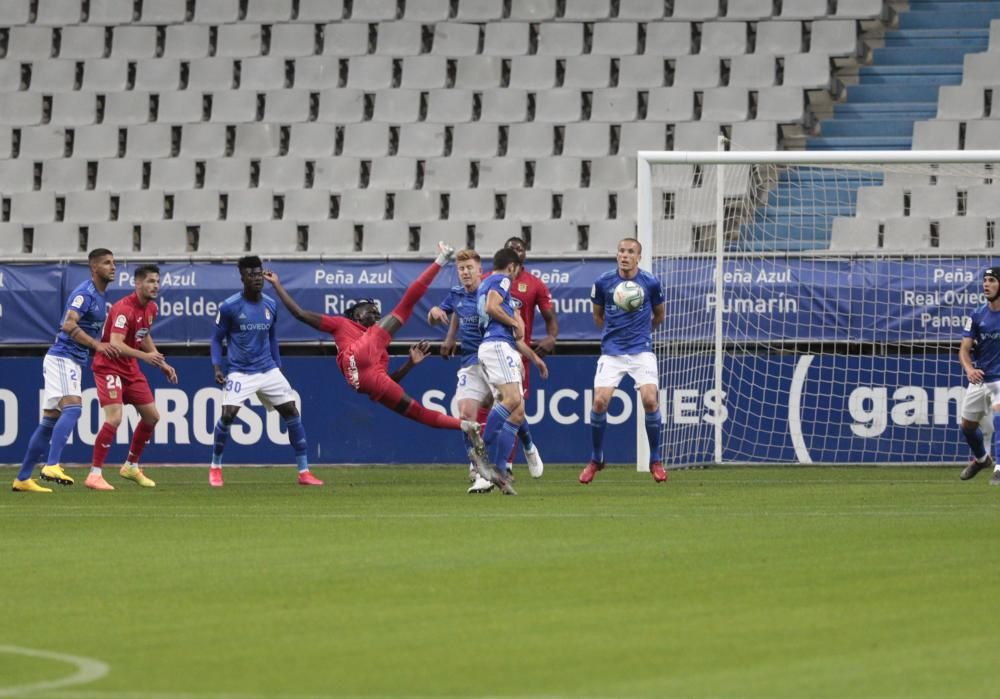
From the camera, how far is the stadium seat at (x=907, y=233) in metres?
20.5

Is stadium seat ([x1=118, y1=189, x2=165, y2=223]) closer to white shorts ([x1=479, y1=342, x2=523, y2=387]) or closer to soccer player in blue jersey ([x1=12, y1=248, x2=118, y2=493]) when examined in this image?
soccer player in blue jersey ([x1=12, y1=248, x2=118, y2=493])

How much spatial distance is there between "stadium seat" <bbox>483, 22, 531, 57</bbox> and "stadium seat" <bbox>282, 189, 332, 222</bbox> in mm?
2927

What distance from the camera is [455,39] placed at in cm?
2444

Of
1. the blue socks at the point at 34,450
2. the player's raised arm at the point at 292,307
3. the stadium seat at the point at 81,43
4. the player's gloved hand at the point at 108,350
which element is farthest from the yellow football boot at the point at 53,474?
the stadium seat at the point at 81,43

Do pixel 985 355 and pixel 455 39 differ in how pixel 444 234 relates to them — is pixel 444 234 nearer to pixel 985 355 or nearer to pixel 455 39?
pixel 455 39

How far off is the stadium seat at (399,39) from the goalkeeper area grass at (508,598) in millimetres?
11886

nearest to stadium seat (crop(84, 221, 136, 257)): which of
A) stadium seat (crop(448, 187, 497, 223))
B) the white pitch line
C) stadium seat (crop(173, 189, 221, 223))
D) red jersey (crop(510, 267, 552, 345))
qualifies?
stadium seat (crop(173, 189, 221, 223))

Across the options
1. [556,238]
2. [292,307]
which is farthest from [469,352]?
[556,238]

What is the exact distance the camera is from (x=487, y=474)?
14180 mm

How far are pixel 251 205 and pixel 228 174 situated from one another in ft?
2.59

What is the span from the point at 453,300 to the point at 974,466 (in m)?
4.76

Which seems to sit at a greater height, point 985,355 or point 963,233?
point 963,233

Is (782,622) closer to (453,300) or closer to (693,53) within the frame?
(453,300)

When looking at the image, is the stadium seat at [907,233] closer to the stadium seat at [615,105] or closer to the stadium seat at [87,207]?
the stadium seat at [615,105]
